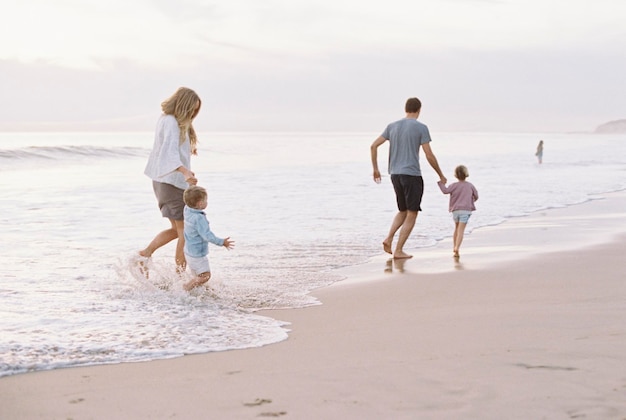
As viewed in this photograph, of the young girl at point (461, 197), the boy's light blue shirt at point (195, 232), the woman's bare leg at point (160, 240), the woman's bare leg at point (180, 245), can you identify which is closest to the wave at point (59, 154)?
the young girl at point (461, 197)

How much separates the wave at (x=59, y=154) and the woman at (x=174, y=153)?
26929 mm

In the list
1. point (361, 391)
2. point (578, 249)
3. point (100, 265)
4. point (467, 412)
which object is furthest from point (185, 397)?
point (578, 249)

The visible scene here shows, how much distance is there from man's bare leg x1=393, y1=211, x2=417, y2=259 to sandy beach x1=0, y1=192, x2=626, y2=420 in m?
2.13

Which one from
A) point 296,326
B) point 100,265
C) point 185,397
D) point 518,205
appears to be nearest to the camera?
point 185,397

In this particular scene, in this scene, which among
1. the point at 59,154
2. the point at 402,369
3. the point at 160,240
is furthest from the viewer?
the point at 59,154

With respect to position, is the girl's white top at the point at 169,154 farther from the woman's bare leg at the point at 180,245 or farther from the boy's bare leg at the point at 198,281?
the boy's bare leg at the point at 198,281

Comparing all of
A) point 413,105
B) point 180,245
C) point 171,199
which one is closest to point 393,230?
point 413,105

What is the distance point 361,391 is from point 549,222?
9.23 m

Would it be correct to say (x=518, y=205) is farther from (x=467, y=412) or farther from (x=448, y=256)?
(x=467, y=412)

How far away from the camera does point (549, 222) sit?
1221 centimetres

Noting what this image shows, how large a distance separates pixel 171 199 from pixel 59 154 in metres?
31.9

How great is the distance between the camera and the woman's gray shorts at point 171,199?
6.79 m

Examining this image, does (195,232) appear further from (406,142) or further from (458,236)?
(458,236)

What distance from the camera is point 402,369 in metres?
4.09
